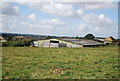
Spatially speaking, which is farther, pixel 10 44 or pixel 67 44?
pixel 67 44

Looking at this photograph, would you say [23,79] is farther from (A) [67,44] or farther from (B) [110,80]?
(A) [67,44]

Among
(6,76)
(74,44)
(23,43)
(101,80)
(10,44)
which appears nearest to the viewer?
(101,80)

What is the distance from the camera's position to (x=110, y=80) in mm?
8898

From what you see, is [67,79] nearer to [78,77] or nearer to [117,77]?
[78,77]

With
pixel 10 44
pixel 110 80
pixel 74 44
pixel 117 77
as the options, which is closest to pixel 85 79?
pixel 110 80

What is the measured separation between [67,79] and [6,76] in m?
3.37

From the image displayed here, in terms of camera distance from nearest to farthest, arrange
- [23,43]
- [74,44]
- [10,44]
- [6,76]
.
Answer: [6,76] → [10,44] → [23,43] → [74,44]

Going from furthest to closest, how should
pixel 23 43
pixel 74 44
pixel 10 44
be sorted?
pixel 74 44 → pixel 23 43 → pixel 10 44

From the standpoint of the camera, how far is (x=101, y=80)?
8758 millimetres

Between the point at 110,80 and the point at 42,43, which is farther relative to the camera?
the point at 42,43

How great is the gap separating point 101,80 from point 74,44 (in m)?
53.9

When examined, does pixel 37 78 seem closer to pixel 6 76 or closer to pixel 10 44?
pixel 6 76

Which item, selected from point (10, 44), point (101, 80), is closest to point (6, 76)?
point (101, 80)

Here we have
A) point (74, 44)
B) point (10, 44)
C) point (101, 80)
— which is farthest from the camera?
point (74, 44)
